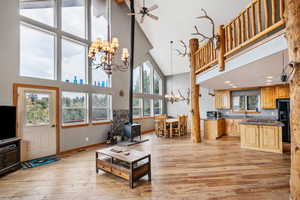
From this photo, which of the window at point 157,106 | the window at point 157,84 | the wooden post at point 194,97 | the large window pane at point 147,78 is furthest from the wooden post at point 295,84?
the window at point 157,84

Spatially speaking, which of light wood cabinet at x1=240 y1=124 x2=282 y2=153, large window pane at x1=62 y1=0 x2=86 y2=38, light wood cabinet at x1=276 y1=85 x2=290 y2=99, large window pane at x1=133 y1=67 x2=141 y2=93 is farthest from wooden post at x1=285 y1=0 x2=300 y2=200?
large window pane at x1=133 y1=67 x2=141 y2=93

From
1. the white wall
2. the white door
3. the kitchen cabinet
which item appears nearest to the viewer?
the white wall

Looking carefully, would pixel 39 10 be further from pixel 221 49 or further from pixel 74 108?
pixel 221 49

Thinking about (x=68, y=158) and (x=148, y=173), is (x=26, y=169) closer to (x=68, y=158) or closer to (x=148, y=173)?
(x=68, y=158)

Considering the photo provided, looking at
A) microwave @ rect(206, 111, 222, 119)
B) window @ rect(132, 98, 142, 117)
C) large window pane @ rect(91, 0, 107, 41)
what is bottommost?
microwave @ rect(206, 111, 222, 119)

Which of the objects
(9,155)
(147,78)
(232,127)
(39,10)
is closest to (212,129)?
(232,127)

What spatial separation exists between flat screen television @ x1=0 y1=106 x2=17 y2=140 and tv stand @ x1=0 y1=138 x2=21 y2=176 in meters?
0.15

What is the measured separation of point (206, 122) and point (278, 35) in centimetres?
492

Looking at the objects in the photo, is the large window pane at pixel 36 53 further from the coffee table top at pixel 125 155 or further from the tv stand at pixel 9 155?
the coffee table top at pixel 125 155

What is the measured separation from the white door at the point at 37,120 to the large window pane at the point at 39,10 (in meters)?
2.18

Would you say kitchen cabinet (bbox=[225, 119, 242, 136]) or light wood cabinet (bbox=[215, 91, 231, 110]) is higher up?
light wood cabinet (bbox=[215, 91, 231, 110])

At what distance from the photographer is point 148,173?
293 cm

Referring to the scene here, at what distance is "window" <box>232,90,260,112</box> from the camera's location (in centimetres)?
666

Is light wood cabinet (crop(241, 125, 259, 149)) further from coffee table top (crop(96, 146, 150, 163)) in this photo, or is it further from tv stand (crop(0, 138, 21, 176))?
tv stand (crop(0, 138, 21, 176))
